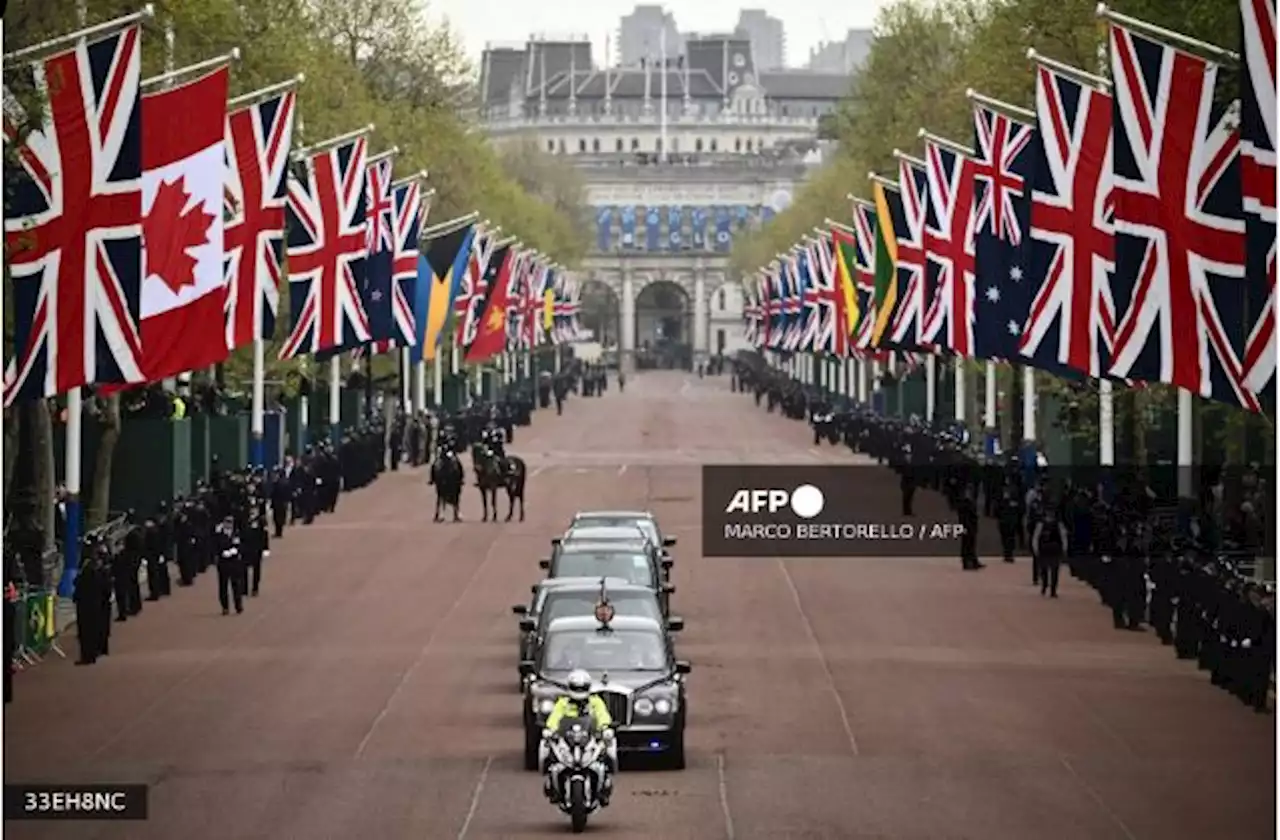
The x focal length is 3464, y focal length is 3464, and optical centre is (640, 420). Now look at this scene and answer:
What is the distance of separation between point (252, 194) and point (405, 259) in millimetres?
21508

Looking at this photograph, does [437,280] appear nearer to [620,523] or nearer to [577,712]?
[620,523]

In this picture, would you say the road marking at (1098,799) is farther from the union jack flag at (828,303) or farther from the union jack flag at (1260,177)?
the union jack flag at (828,303)

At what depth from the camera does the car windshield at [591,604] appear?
32094 millimetres

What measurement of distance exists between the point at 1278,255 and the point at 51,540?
26.7 m

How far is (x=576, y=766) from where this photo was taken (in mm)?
24172

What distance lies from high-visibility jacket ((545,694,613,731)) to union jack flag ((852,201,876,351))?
47.8m

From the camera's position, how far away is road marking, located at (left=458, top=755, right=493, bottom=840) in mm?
24281

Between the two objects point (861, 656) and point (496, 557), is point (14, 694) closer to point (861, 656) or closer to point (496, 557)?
point (861, 656)

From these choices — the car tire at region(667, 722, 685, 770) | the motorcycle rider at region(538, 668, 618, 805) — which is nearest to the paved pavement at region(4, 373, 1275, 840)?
the car tire at region(667, 722, 685, 770)

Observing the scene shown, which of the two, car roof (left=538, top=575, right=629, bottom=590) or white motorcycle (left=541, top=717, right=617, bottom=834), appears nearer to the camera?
white motorcycle (left=541, top=717, right=617, bottom=834)

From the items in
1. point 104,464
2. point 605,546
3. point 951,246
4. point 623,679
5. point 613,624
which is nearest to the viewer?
point 623,679

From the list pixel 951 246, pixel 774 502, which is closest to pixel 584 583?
pixel 951 246

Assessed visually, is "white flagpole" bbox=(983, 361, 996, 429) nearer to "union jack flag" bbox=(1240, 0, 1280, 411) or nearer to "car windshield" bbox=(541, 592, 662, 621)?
"car windshield" bbox=(541, 592, 662, 621)

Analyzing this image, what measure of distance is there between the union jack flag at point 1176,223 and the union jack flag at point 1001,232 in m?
13.9
